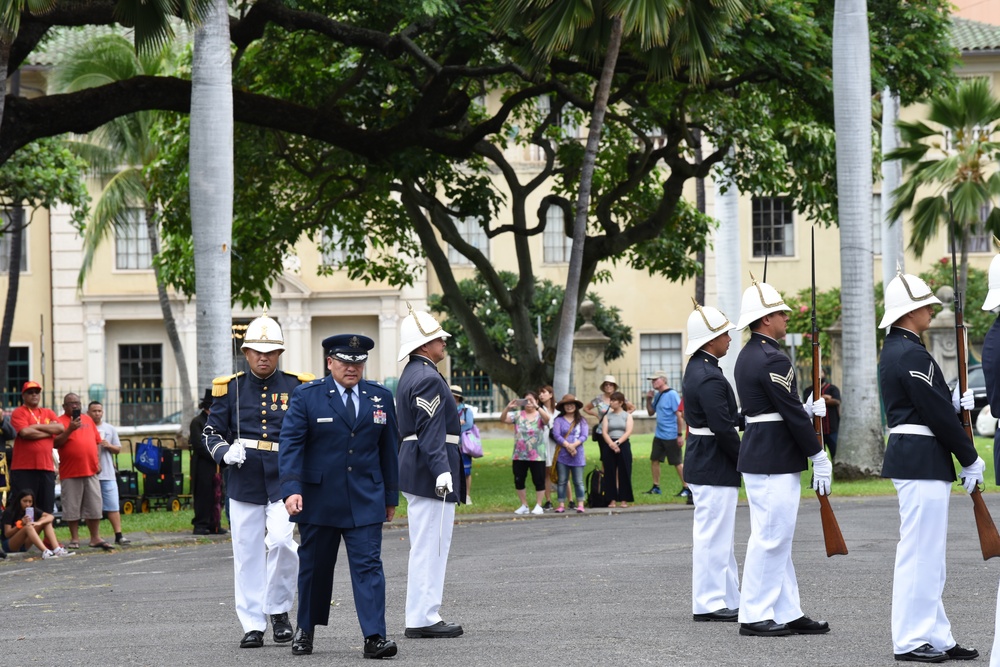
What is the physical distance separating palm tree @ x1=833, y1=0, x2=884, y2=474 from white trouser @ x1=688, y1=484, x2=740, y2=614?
12.8m

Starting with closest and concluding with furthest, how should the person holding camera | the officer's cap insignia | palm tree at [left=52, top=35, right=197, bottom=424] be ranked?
the officer's cap insignia
the person holding camera
palm tree at [left=52, top=35, right=197, bottom=424]

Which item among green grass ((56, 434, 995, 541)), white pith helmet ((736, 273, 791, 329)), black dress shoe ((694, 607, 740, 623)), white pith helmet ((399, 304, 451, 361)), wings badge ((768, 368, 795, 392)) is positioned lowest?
green grass ((56, 434, 995, 541))

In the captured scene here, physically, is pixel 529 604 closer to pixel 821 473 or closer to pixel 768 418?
pixel 768 418

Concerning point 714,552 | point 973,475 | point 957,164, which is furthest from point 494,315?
point 973,475

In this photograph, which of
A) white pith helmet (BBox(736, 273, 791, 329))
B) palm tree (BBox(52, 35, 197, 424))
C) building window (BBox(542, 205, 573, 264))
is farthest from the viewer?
building window (BBox(542, 205, 573, 264))

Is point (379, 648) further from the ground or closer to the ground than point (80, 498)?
closer to the ground

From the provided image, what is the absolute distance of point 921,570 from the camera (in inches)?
317

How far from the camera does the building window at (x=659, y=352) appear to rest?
4741 centimetres

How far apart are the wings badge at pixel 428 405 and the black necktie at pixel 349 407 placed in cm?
62

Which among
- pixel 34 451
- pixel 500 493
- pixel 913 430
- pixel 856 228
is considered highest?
pixel 856 228

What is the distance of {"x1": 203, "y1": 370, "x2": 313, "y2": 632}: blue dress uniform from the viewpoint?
9.38m

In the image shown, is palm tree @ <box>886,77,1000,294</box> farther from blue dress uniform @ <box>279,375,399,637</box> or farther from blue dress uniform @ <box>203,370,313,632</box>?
blue dress uniform @ <box>279,375,399,637</box>

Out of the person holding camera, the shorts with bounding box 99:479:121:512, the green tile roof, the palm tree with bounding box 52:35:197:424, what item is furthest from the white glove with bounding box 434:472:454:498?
the green tile roof

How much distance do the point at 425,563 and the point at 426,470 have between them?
0.60 m
